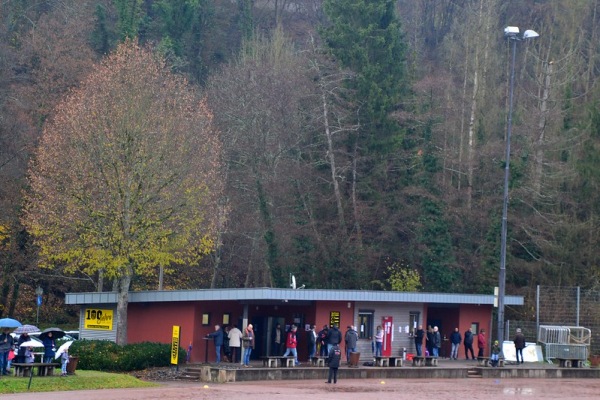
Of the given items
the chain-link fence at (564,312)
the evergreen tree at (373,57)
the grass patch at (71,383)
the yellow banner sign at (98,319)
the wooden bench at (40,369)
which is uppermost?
the evergreen tree at (373,57)

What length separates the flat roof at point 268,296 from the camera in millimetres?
34938

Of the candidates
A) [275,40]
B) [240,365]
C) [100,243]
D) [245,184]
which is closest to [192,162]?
[100,243]

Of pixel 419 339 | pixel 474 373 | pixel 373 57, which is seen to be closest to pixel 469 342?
pixel 419 339

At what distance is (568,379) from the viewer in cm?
3666

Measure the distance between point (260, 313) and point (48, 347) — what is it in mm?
10207

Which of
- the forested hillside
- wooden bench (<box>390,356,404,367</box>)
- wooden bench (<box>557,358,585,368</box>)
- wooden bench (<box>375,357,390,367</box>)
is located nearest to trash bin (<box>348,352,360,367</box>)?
wooden bench (<box>375,357,390,367</box>)

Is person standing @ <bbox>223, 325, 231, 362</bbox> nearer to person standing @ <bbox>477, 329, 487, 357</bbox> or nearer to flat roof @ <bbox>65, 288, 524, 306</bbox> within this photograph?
flat roof @ <bbox>65, 288, 524, 306</bbox>

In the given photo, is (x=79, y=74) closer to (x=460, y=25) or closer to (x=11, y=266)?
(x=11, y=266)

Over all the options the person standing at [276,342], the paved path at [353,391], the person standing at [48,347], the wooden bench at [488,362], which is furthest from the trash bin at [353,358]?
the person standing at [48,347]

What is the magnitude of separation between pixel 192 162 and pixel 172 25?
3722cm

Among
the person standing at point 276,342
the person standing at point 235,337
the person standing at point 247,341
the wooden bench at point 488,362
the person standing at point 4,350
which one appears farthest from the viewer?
the person standing at point 276,342

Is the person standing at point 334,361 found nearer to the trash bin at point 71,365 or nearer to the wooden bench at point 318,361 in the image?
the wooden bench at point 318,361

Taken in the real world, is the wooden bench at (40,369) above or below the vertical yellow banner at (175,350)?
below

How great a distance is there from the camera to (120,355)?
34.9m
